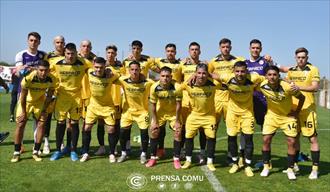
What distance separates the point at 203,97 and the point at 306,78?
6.01 ft

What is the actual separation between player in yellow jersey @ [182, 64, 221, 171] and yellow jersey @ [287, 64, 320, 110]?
1.36 meters

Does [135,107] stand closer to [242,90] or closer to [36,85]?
[36,85]

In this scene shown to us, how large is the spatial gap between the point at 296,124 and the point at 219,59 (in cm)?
196

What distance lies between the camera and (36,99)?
723 centimetres

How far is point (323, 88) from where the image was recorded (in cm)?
3091

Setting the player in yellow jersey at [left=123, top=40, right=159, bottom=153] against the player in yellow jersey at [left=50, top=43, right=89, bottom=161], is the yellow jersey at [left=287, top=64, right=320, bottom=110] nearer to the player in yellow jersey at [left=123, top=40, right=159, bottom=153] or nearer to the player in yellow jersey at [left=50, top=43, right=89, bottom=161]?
the player in yellow jersey at [left=123, top=40, right=159, bottom=153]

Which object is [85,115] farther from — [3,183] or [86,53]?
[3,183]

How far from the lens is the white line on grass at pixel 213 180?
5610 millimetres

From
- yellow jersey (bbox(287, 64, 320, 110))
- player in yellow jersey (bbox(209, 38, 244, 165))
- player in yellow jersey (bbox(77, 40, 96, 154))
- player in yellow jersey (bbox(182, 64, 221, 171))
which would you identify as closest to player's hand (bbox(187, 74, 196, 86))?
player in yellow jersey (bbox(182, 64, 221, 171))

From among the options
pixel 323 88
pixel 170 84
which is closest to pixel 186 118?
pixel 170 84

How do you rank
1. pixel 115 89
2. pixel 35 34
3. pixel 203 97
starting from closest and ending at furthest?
1. pixel 203 97
2. pixel 35 34
3. pixel 115 89

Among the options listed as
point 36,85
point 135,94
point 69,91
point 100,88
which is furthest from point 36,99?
point 135,94

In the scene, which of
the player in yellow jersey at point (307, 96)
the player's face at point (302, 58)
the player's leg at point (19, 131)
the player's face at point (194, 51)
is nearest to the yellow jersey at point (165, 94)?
the player's face at point (194, 51)

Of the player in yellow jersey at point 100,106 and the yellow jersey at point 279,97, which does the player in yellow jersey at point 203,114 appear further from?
the player in yellow jersey at point 100,106
